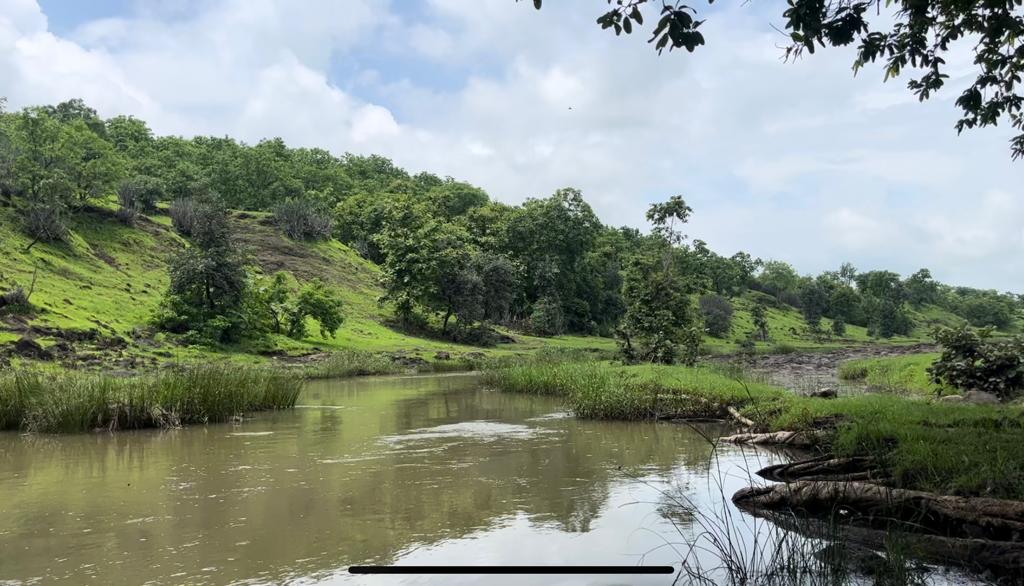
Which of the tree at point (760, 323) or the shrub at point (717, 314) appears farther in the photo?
the tree at point (760, 323)

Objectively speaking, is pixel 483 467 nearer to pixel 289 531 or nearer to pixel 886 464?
pixel 289 531

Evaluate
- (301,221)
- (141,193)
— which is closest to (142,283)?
(141,193)

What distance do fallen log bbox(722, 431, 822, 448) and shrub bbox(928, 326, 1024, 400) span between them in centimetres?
567

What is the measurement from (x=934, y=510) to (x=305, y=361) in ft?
95.4

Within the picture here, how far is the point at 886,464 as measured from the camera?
25.1 ft

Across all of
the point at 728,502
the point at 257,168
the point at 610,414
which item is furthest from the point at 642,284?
the point at 257,168

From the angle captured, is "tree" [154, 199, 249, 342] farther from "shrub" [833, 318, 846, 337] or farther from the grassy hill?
"shrub" [833, 318, 846, 337]

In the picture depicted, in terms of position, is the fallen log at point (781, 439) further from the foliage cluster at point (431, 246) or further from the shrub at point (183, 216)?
the shrub at point (183, 216)

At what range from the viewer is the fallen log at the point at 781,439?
10.4 metres

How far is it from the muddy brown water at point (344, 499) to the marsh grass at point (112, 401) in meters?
0.37

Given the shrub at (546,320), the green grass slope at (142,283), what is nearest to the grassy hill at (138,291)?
the green grass slope at (142,283)

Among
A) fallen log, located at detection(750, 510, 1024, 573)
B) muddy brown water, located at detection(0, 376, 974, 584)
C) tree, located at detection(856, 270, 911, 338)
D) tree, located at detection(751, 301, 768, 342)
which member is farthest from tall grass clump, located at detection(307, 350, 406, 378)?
tree, located at detection(856, 270, 911, 338)

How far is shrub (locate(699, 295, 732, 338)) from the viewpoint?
64.8m

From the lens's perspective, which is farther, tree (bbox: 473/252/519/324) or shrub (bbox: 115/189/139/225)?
tree (bbox: 473/252/519/324)
